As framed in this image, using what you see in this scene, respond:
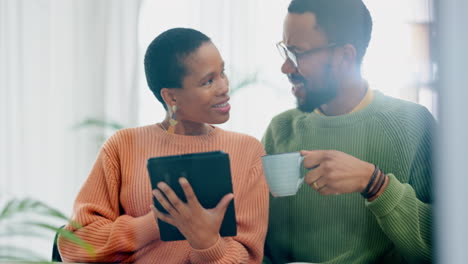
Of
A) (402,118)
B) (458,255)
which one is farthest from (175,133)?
(458,255)

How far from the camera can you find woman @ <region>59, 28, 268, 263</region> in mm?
1085

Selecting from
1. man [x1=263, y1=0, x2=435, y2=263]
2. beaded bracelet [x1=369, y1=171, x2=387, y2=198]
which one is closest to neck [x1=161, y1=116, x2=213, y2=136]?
man [x1=263, y1=0, x2=435, y2=263]

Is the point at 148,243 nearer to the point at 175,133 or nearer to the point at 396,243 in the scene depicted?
the point at 175,133

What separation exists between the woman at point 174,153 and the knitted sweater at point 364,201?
64 mm

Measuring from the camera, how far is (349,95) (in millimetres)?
1115

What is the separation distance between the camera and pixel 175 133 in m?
1.12

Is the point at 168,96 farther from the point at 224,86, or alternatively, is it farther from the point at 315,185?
the point at 315,185

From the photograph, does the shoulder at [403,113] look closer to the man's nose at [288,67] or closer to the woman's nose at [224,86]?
the man's nose at [288,67]

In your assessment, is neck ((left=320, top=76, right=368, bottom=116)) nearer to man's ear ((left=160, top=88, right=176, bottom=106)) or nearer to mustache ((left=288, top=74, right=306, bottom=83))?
mustache ((left=288, top=74, right=306, bottom=83))

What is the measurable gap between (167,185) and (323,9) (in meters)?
0.48

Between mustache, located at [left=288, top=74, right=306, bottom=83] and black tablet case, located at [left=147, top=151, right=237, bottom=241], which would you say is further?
mustache, located at [left=288, top=74, right=306, bottom=83]

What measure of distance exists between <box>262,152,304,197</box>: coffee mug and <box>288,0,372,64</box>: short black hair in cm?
26

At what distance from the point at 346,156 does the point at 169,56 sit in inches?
16.5

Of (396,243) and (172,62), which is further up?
(172,62)
